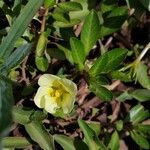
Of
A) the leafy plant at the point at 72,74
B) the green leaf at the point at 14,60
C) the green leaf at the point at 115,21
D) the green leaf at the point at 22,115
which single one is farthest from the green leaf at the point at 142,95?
the green leaf at the point at 14,60

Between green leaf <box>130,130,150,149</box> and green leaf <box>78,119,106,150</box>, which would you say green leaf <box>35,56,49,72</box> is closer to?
green leaf <box>78,119,106,150</box>

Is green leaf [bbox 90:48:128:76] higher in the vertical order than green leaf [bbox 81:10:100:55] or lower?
lower

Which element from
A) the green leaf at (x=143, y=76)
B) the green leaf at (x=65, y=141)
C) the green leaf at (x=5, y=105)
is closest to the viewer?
the green leaf at (x=5, y=105)

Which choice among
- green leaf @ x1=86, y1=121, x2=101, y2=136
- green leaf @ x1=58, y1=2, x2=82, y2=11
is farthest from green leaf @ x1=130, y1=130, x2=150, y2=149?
green leaf @ x1=58, y1=2, x2=82, y2=11

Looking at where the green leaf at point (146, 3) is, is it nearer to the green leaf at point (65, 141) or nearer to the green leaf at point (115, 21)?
the green leaf at point (115, 21)

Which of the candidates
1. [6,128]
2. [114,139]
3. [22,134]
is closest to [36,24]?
[22,134]

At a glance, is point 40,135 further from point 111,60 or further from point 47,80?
point 111,60

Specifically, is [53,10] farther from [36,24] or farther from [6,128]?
[6,128]
